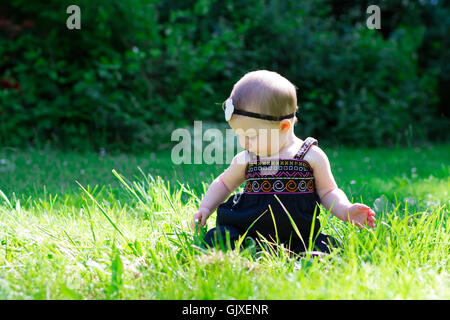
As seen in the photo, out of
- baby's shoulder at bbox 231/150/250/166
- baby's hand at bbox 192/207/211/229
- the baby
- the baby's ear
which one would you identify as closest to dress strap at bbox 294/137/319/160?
the baby

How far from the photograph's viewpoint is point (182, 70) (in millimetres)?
6641

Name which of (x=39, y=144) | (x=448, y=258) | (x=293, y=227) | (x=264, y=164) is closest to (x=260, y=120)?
(x=264, y=164)

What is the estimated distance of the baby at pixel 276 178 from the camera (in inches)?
76.1

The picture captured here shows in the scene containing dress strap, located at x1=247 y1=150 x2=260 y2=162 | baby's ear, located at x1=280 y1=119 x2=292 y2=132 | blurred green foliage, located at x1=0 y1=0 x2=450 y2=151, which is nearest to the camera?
baby's ear, located at x1=280 y1=119 x2=292 y2=132

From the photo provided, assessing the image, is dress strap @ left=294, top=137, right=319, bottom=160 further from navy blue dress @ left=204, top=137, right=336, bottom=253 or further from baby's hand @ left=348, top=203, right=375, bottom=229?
baby's hand @ left=348, top=203, right=375, bottom=229

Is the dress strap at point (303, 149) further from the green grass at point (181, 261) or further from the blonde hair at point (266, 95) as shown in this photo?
the green grass at point (181, 261)

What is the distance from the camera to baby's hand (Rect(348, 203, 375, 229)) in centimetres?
186

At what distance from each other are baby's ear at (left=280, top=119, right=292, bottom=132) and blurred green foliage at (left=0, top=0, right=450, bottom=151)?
4.33 meters

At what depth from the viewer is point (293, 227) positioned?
1958 millimetres

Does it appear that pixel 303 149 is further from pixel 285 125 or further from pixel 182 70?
pixel 182 70

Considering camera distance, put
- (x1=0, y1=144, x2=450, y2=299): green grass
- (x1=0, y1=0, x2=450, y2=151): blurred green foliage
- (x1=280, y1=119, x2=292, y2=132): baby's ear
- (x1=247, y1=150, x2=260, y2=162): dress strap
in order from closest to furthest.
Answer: (x1=0, y1=144, x2=450, y2=299): green grass → (x1=280, y1=119, x2=292, y2=132): baby's ear → (x1=247, y1=150, x2=260, y2=162): dress strap → (x1=0, y1=0, x2=450, y2=151): blurred green foliage

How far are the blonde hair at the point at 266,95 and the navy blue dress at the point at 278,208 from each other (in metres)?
0.23

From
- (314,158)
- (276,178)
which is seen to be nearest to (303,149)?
(314,158)

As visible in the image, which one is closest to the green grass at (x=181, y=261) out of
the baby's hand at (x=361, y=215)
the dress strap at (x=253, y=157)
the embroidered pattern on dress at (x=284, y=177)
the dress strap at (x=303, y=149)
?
the baby's hand at (x=361, y=215)
